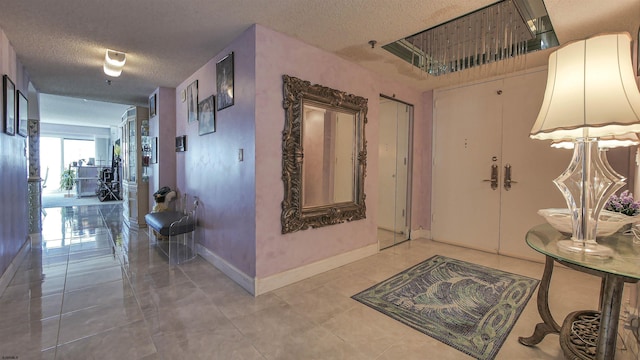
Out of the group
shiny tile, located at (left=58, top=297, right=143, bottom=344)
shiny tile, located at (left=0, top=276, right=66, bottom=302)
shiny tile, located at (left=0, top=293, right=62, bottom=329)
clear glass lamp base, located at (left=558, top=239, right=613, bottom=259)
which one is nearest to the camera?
clear glass lamp base, located at (left=558, top=239, right=613, bottom=259)

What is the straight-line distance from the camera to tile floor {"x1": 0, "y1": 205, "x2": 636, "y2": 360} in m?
1.74

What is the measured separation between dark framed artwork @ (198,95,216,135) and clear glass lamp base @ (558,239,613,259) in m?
3.10

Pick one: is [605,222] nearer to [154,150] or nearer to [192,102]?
[192,102]

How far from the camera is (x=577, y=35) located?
8.35 feet

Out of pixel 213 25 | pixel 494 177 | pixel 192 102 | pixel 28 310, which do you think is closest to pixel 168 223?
pixel 28 310

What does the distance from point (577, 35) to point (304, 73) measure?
2514 millimetres

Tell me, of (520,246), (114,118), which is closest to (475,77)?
(520,246)

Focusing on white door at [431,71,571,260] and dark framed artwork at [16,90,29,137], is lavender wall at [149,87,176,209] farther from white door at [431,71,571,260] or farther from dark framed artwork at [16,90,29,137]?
white door at [431,71,571,260]

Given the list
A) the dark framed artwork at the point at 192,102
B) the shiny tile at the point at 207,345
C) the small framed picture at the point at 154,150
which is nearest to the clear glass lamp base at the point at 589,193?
the shiny tile at the point at 207,345

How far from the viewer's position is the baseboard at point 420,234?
4.40m

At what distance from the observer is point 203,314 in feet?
7.06

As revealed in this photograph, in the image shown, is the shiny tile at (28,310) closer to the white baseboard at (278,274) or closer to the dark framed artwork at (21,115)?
the white baseboard at (278,274)

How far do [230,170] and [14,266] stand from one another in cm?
247

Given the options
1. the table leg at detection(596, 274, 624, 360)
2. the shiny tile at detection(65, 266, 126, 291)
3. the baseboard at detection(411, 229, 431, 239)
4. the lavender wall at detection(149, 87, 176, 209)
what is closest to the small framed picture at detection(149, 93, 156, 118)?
the lavender wall at detection(149, 87, 176, 209)
